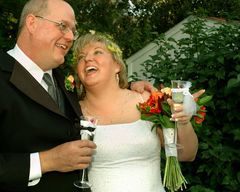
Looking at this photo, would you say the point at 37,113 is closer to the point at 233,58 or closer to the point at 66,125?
the point at 66,125

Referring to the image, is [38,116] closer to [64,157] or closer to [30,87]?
[30,87]

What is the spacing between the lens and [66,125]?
304 cm

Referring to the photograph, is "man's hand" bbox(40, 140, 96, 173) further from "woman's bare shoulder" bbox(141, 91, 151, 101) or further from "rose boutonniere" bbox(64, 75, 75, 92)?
"woman's bare shoulder" bbox(141, 91, 151, 101)

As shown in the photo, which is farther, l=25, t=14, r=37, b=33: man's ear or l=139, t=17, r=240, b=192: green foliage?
l=139, t=17, r=240, b=192: green foliage

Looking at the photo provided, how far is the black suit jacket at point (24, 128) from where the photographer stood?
277 centimetres

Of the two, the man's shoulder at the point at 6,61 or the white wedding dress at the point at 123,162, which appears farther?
the white wedding dress at the point at 123,162

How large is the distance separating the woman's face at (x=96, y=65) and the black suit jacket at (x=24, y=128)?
546mm

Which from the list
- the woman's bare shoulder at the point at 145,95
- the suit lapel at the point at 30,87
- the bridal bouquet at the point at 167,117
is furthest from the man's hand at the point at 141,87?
the suit lapel at the point at 30,87

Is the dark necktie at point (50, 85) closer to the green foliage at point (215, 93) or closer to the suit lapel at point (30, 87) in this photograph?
the suit lapel at point (30, 87)

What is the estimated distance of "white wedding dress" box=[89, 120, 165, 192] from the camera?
11.1 ft

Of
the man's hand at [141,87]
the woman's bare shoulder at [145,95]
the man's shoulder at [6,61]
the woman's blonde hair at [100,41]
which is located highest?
the woman's blonde hair at [100,41]

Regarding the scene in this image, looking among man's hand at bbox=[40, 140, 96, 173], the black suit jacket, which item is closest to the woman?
the black suit jacket

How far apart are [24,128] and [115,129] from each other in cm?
84

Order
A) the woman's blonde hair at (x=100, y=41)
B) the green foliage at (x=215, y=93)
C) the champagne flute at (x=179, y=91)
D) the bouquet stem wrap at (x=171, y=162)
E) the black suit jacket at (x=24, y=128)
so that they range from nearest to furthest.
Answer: the black suit jacket at (x=24, y=128) → the champagne flute at (x=179, y=91) → the bouquet stem wrap at (x=171, y=162) → the woman's blonde hair at (x=100, y=41) → the green foliage at (x=215, y=93)
